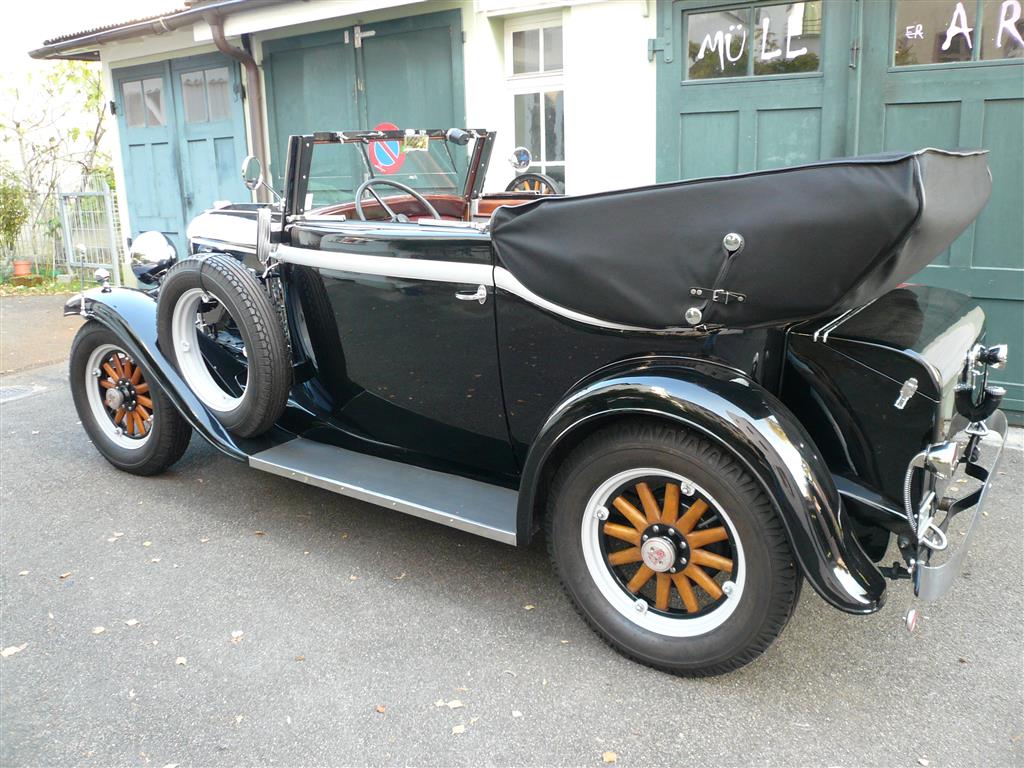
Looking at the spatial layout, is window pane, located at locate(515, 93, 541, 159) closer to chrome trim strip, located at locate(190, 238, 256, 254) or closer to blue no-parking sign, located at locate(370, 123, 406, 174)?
blue no-parking sign, located at locate(370, 123, 406, 174)

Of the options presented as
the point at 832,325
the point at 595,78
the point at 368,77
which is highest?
the point at 368,77

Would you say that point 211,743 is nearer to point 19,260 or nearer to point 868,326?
point 868,326

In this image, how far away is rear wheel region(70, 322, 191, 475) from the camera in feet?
13.1

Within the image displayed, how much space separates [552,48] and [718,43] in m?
1.43

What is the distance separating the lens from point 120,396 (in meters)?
4.12

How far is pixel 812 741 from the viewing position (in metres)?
2.27

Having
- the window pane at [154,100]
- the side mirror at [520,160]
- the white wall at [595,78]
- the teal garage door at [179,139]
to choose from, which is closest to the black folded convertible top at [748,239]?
the side mirror at [520,160]

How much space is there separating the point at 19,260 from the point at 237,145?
4830mm

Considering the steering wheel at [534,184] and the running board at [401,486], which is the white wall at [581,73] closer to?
the steering wheel at [534,184]

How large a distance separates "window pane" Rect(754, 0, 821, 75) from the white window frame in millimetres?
1544

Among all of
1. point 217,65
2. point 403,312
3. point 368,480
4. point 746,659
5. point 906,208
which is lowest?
point 746,659

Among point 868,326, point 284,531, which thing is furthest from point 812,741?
point 284,531

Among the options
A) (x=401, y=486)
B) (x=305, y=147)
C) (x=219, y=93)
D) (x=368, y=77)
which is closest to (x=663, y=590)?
(x=401, y=486)

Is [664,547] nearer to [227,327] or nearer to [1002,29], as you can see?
[227,327]
